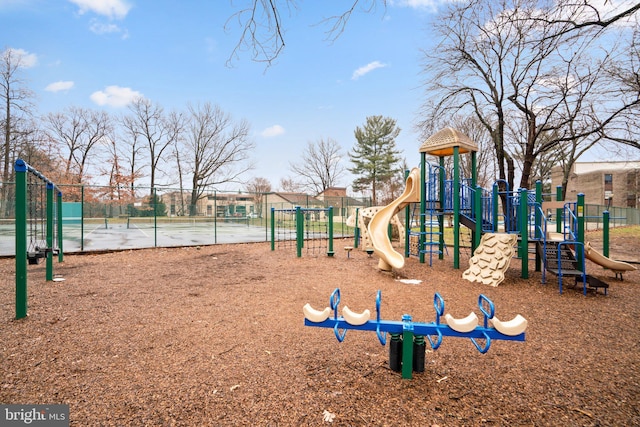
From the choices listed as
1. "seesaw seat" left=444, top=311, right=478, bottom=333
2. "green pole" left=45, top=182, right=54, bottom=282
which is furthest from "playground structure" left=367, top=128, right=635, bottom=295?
"green pole" left=45, top=182, right=54, bottom=282

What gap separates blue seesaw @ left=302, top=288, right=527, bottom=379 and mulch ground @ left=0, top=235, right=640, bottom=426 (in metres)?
0.17

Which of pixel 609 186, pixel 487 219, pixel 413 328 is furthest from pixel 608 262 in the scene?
pixel 609 186

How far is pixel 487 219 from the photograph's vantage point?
8.30m

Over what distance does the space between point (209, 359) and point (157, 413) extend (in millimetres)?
842

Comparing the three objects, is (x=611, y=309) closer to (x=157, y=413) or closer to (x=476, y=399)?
(x=476, y=399)

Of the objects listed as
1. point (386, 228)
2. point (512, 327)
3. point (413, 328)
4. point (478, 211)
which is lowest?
point (413, 328)

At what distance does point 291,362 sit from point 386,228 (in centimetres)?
547

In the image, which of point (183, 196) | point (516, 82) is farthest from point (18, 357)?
point (516, 82)

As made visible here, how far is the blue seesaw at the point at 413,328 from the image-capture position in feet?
7.38

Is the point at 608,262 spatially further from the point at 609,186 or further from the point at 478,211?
the point at 609,186

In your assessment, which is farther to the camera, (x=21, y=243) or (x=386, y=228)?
(x=386, y=228)

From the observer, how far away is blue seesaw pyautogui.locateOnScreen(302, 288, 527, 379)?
7.38 feet

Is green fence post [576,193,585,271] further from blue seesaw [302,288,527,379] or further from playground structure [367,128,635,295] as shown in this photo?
blue seesaw [302,288,527,379]
